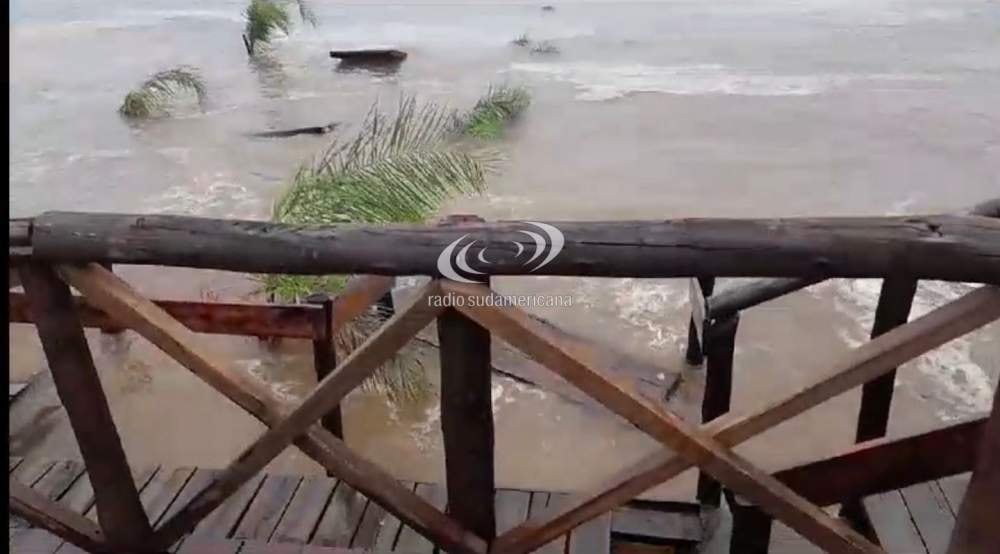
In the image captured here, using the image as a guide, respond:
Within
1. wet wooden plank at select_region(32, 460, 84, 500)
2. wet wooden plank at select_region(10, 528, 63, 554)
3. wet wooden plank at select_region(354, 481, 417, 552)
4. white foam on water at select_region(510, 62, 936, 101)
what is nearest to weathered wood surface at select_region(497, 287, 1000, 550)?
wet wooden plank at select_region(354, 481, 417, 552)

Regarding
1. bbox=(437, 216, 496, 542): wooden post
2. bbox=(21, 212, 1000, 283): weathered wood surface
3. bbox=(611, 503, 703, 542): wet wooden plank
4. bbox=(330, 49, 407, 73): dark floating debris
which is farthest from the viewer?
bbox=(330, 49, 407, 73): dark floating debris

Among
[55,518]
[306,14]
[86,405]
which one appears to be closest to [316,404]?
[86,405]

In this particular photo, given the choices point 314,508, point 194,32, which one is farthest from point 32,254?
point 194,32

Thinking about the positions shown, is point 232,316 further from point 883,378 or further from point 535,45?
point 535,45

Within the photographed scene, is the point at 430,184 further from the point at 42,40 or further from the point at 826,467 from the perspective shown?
the point at 42,40

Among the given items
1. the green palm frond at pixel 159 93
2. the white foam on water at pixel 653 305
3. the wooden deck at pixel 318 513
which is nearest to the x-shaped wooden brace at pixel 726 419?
the wooden deck at pixel 318 513

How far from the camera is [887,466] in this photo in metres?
2.08

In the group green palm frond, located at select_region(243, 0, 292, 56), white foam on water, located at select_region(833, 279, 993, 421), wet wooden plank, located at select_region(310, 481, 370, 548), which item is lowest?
white foam on water, located at select_region(833, 279, 993, 421)

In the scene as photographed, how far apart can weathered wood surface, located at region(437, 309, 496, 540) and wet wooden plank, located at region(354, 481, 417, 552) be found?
0.33 m

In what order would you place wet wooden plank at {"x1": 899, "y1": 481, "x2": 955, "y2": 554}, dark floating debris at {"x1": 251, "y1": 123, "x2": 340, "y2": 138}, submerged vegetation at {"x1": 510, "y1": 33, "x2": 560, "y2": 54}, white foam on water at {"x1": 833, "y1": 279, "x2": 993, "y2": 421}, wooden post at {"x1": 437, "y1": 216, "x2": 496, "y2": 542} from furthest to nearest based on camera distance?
submerged vegetation at {"x1": 510, "y1": 33, "x2": 560, "y2": 54}, dark floating debris at {"x1": 251, "y1": 123, "x2": 340, "y2": 138}, white foam on water at {"x1": 833, "y1": 279, "x2": 993, "y2": 421}, wet wooden plank at {"x1": 899, "y1": 481, "x2": 955, "y2": 554}, wooden post at {"x1": 437, "y1": 216, "x2": 496, "y2": 542}

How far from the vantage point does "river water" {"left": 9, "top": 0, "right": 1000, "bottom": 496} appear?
4266mm

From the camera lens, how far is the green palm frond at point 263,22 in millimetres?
11672

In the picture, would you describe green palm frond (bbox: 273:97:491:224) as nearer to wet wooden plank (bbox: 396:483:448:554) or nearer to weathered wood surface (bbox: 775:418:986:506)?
wet wooden plank (bbox: 396:483:448:554)

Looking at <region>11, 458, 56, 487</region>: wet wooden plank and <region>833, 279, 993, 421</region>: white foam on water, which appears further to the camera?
<region>833, 279, 993, 421</region>: white foam on water
